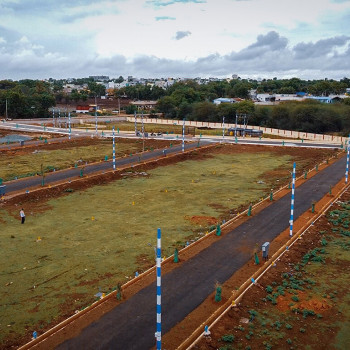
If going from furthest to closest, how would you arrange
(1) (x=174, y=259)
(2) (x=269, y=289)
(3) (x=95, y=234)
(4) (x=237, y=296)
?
(3) (x=95, y=234) → (1) (x=174, y=259) → (2) (x=269, y=289) → (4) (x=237, y=296)

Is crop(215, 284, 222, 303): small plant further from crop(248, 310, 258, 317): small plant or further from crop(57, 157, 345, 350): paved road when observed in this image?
crop(248, 310, 258, 317): small plant

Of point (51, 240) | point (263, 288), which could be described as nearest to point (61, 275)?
point (51, 240)

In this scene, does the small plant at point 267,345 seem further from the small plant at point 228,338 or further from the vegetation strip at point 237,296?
the vegetation strip at point 237,296

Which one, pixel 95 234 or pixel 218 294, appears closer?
pixel 218 294

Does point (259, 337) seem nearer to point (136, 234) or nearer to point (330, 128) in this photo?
point (136, 234)

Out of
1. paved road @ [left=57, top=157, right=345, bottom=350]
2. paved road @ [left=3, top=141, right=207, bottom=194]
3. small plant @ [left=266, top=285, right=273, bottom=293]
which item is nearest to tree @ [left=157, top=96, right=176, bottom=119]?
paved road @ [left=3, top=141, right=207, bottom=194]

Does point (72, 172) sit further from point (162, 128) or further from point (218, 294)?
point (162, 128)

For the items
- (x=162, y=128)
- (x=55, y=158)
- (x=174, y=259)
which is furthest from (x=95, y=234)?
(x=162, y=128)

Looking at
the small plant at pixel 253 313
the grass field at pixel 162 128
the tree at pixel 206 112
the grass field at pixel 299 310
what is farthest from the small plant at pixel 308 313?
the tree at pixel 206 112
